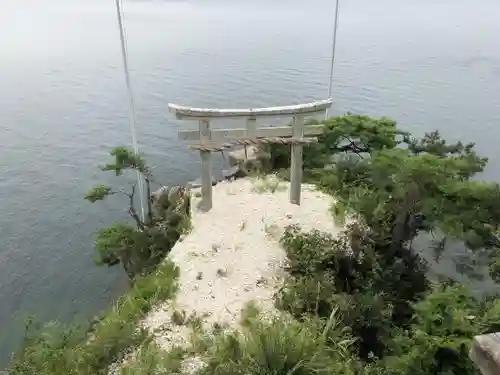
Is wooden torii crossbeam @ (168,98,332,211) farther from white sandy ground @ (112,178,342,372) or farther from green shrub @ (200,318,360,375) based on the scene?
green shrub @ (200,318,360,375)

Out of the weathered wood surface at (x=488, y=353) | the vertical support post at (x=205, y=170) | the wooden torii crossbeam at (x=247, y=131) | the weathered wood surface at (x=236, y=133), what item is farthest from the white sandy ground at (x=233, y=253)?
the weathered wood surface at (x=488, y=353)

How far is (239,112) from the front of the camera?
10148 millimetres

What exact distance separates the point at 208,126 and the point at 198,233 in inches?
90.2

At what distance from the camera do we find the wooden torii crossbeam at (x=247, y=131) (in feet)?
33.2

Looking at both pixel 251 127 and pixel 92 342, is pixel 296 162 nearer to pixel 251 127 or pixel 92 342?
pixel 251 127

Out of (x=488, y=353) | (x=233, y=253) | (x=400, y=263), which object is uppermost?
(x=488, y=353)

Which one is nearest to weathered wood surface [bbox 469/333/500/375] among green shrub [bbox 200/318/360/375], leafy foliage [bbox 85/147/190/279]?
green shrub [bbox 200/318/360/375]

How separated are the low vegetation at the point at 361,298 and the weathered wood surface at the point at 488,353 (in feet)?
10.8

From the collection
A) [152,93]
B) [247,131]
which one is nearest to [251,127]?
[247,131]

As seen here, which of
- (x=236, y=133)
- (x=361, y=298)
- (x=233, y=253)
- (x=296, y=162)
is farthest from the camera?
(x=296, y=162)

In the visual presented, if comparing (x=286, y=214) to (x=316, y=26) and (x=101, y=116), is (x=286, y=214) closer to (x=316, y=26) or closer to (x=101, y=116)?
(x=101, y=116)

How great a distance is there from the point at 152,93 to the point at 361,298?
21.3m

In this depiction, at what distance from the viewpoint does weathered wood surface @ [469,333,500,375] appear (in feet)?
8.32

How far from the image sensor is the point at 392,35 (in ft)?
143
